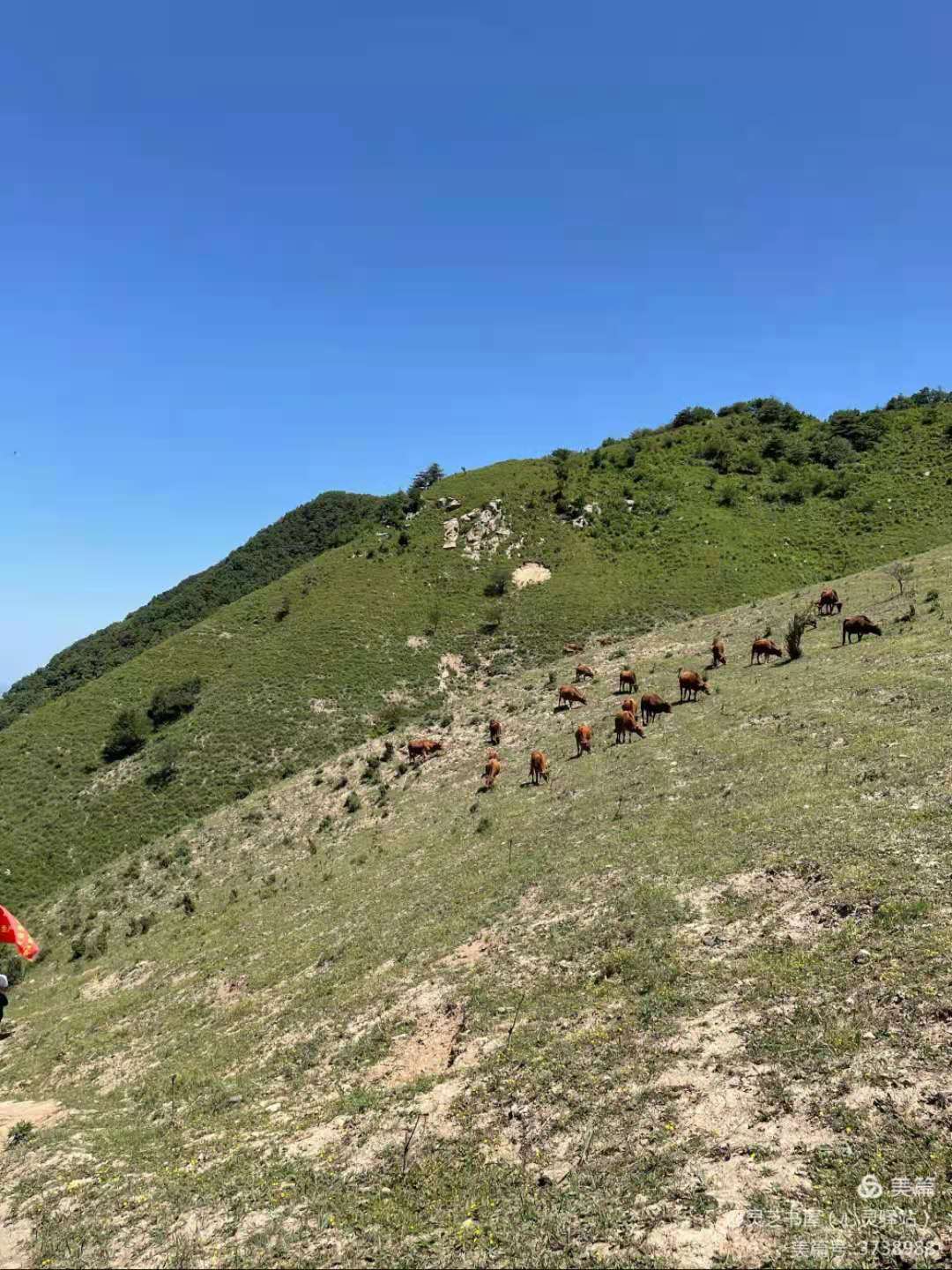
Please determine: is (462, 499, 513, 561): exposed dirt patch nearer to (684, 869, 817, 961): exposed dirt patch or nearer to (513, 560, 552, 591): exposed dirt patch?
(513, 560, 552, 591): exposed dirt patch

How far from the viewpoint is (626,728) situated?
991 inches

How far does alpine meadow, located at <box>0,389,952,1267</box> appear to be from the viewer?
685 centimetres

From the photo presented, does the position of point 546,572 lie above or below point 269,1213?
above

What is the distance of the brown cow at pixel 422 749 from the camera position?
34.5m

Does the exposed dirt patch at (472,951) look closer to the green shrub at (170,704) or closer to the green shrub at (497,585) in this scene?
the green shrub at (170,704)

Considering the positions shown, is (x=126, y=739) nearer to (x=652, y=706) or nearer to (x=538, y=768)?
(x=538, y=768)

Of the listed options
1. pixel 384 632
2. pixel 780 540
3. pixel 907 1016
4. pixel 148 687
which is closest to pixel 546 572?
pixel 384 632

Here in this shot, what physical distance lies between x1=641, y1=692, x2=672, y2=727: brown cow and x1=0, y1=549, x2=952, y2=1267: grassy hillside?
2.73 metres

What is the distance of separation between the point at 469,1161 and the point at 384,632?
5382 centimetres

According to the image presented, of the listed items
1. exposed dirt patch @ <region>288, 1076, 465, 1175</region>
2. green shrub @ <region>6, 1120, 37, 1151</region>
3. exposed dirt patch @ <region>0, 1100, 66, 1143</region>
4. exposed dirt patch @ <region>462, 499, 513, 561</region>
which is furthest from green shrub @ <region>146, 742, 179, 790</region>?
exposed dirt patch @ <region>288, 1076, 465, 1175</region>

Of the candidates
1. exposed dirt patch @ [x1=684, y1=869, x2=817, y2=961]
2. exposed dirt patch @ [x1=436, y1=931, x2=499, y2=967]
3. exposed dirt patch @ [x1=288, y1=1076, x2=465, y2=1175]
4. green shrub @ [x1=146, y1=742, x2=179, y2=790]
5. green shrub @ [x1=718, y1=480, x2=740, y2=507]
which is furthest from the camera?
green shrub @ [x1=718, y1=480, x2=740, y2=507]

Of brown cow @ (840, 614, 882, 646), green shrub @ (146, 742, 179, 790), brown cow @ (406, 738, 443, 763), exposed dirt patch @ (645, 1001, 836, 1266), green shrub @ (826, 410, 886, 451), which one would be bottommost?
exposed dirt patch @ (645, 1001, 836, 1266)

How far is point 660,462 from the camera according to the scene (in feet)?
266

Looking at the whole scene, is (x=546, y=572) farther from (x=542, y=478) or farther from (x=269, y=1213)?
(x=269, y=1213)
